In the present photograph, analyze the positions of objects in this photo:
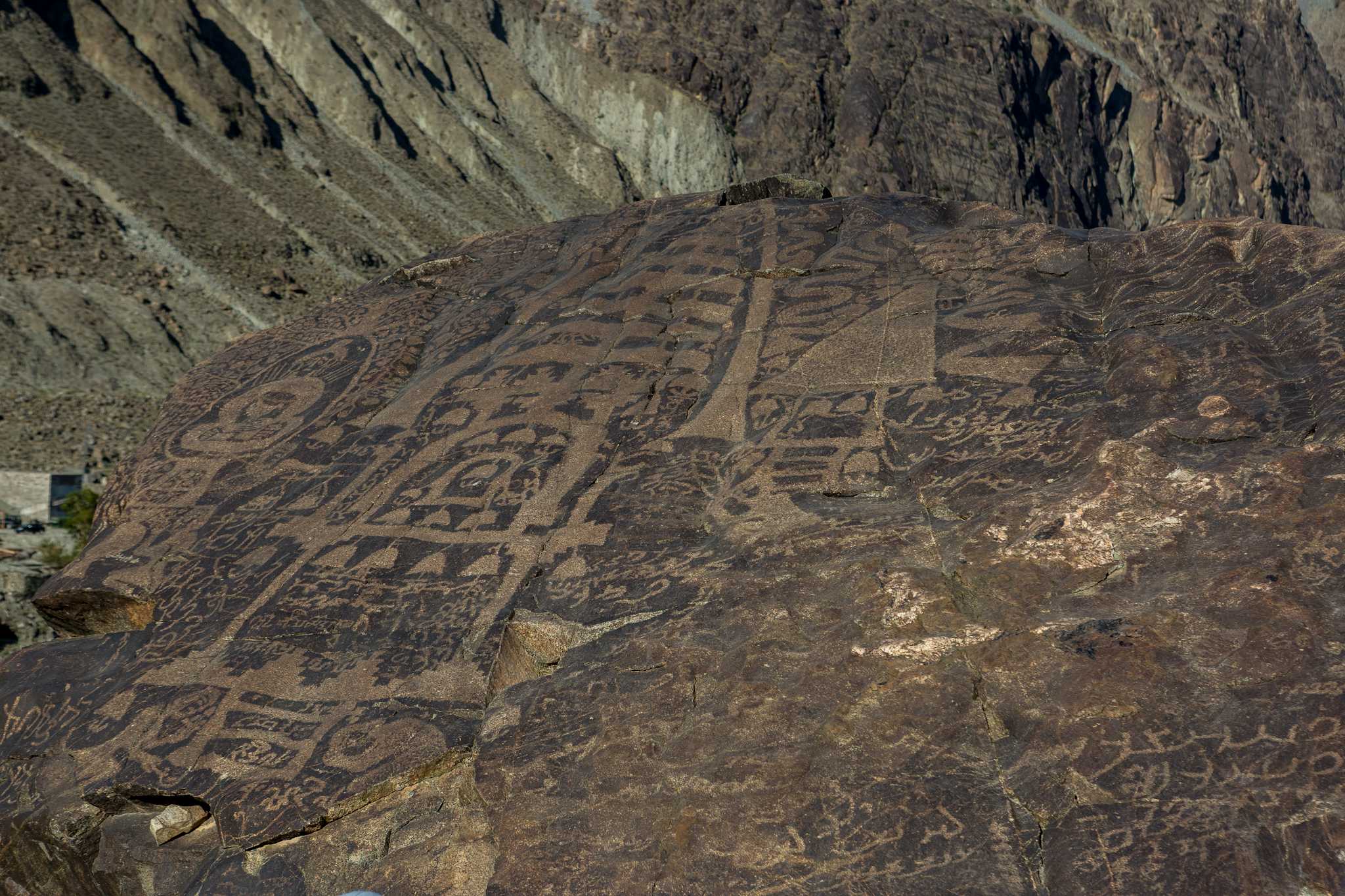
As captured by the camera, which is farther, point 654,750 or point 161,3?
point 161,3

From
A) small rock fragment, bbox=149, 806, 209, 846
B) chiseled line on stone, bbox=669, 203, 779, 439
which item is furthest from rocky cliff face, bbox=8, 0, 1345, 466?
small rock fragment, bbox=149, 806, 209, 846

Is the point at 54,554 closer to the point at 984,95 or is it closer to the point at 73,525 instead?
the point at 73,525

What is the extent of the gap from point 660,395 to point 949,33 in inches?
2145

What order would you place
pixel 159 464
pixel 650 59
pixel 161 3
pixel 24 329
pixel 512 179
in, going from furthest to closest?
pixel 650 59
pixel 512 179
pixel 161 3
pixel 24 329
pixel 159 464

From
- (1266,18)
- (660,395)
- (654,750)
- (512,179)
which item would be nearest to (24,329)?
Answer: (512,179)

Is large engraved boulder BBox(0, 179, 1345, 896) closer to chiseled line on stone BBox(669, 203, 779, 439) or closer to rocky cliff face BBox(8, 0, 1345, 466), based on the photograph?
chiseled line on stone BBox(669, 203, 779, 439)

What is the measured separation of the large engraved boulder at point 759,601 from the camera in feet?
11.1

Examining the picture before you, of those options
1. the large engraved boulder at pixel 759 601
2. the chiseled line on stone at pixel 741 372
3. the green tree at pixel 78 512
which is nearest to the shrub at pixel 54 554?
the green tree at pixel 78 512

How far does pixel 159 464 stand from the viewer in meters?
6.63

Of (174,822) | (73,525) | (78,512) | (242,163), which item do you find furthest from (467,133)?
(174,822)

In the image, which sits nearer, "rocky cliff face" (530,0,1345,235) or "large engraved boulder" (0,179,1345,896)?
"large engraved boulder" (0,179,1345,896)

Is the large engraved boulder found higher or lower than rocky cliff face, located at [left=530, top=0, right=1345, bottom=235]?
lower

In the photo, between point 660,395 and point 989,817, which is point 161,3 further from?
point 989,817

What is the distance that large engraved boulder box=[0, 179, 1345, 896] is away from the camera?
3391 millimetres
